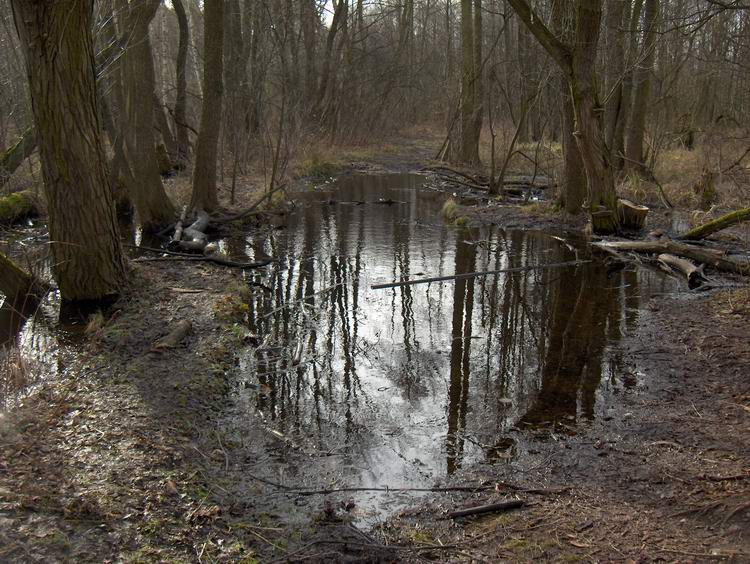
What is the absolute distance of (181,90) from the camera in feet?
66.1

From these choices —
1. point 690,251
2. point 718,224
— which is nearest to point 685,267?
point 690,251

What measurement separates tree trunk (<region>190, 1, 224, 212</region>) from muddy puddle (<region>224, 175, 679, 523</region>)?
1760 millimetres

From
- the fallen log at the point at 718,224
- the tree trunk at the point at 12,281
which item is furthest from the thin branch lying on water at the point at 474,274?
the tree trunk at the point at 12,281

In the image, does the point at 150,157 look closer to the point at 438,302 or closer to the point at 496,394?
the point at 438,302

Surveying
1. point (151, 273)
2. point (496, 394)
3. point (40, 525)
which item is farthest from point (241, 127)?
point (40, 525)

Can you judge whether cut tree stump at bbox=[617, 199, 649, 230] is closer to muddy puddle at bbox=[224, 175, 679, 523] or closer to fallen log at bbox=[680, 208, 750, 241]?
muddy puddle at bbox=[224, 175, 679, 523]

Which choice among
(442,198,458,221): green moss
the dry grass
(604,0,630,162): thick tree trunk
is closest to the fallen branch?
the dry grass

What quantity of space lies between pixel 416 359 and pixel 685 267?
514 cm

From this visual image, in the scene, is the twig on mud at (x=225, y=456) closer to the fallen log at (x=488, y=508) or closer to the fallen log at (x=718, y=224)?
the fallen log at (x=488, y=508)

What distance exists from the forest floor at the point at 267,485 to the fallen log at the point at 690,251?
131 inches

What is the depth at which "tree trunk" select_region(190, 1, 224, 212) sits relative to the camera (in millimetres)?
12500

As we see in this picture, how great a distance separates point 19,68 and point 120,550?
11.5m

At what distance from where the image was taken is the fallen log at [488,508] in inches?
159

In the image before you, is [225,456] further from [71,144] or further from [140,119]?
[140,119]
